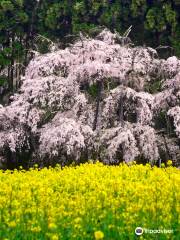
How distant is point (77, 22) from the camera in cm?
2202

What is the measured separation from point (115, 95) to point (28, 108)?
8.74ft

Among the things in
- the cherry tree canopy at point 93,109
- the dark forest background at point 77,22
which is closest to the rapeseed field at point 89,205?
the cherry tree canopy at point 93,109

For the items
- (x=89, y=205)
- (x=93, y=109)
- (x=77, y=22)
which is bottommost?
(x=89, y=205)

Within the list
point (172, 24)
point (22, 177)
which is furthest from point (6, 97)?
point (22, 177)

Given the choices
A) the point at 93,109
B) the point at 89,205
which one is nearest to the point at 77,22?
the point at 93,109

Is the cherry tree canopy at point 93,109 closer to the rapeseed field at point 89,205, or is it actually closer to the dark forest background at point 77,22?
the rapeseed field at point 89,205

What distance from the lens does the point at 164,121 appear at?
17.4 metres

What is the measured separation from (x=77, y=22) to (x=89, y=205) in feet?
49.5

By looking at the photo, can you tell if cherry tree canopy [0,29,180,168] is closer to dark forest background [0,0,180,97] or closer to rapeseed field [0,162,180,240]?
rapeseed field [0,162,180,240]

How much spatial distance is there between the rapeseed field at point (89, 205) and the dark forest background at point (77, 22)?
36.0 feet

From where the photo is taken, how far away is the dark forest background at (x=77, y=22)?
21078 mm

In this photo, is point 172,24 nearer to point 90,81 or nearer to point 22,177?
point 90,81

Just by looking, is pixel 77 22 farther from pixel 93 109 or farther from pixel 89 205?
pixel 89 205

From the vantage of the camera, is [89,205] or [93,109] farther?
[93,109]
